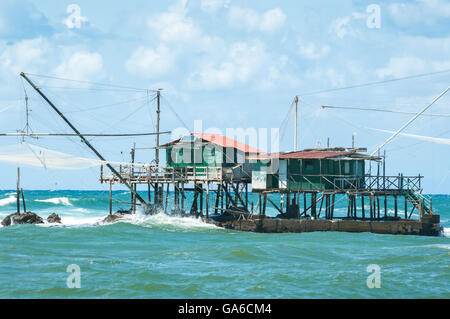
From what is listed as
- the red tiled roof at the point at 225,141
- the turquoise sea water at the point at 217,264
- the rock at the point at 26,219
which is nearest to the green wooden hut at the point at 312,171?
the red tiled roof at the point at 225,141

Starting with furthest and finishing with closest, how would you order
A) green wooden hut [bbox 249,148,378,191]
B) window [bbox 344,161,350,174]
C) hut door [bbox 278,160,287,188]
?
hut door [bbox 278,160,287,188]
window [bbox 344,161,350,174]
green wooden hut [bbox 249,148,378,191]

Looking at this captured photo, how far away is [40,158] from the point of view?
1606 inches

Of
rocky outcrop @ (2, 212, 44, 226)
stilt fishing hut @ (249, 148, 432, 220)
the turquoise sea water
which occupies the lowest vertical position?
the turquoise sea water

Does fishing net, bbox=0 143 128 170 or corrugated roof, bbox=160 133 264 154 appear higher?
corrugated roof, bbox=160 133 264 154

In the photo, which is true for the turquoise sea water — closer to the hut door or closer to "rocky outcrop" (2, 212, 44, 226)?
the hut door

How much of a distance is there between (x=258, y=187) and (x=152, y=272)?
73.2 feet

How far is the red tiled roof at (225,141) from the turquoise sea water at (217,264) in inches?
331

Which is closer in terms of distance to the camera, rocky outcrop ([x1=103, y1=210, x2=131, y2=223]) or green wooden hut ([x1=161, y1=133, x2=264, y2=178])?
green wooden hut ([x1=161, y1=133, x2=264, y2=178])

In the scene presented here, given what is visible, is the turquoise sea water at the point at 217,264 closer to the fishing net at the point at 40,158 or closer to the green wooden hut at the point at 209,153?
the fishing net at the point at 40,158

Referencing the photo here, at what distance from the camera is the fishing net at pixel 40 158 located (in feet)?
134

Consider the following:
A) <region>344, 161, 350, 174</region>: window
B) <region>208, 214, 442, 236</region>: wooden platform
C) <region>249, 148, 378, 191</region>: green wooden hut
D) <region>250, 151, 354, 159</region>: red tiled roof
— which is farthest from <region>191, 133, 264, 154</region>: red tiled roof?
<region>344, 161, 350, 174</region>: window

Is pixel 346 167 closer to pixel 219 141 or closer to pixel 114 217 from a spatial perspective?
pixel 219 141

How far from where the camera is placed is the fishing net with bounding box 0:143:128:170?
40.8 m

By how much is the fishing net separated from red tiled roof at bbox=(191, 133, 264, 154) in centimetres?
1083
